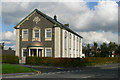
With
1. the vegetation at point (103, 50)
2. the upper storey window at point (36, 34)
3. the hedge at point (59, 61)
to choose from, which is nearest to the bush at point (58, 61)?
the hedge at point (59, 61)

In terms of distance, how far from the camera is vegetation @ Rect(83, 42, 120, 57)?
260 ft

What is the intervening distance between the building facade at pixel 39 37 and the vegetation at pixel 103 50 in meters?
40.5

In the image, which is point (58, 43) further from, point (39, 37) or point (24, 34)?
point (24, 34)

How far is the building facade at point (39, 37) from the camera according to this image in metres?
39.2

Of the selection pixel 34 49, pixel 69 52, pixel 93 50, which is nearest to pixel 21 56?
pixel 34 49

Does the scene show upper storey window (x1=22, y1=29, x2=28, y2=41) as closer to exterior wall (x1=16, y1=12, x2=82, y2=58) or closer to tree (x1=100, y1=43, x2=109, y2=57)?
exterior wall (x1=16, y1=12, x2=82, y2=58)

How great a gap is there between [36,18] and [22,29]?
4020 mm

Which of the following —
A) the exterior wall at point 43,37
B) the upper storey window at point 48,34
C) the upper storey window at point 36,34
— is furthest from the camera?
the upper storey window at point 36,34

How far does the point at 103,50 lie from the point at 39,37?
4779 centimetres

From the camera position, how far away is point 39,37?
40312 mm

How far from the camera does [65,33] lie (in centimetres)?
4297

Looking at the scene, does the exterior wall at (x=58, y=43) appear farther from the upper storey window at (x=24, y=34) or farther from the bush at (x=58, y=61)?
the upper storey window at (x=24, y=34)

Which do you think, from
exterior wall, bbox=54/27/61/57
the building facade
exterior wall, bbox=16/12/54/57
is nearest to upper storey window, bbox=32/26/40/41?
the building facade

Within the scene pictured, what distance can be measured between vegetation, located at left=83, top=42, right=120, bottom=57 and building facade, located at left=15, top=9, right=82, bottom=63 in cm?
4045
